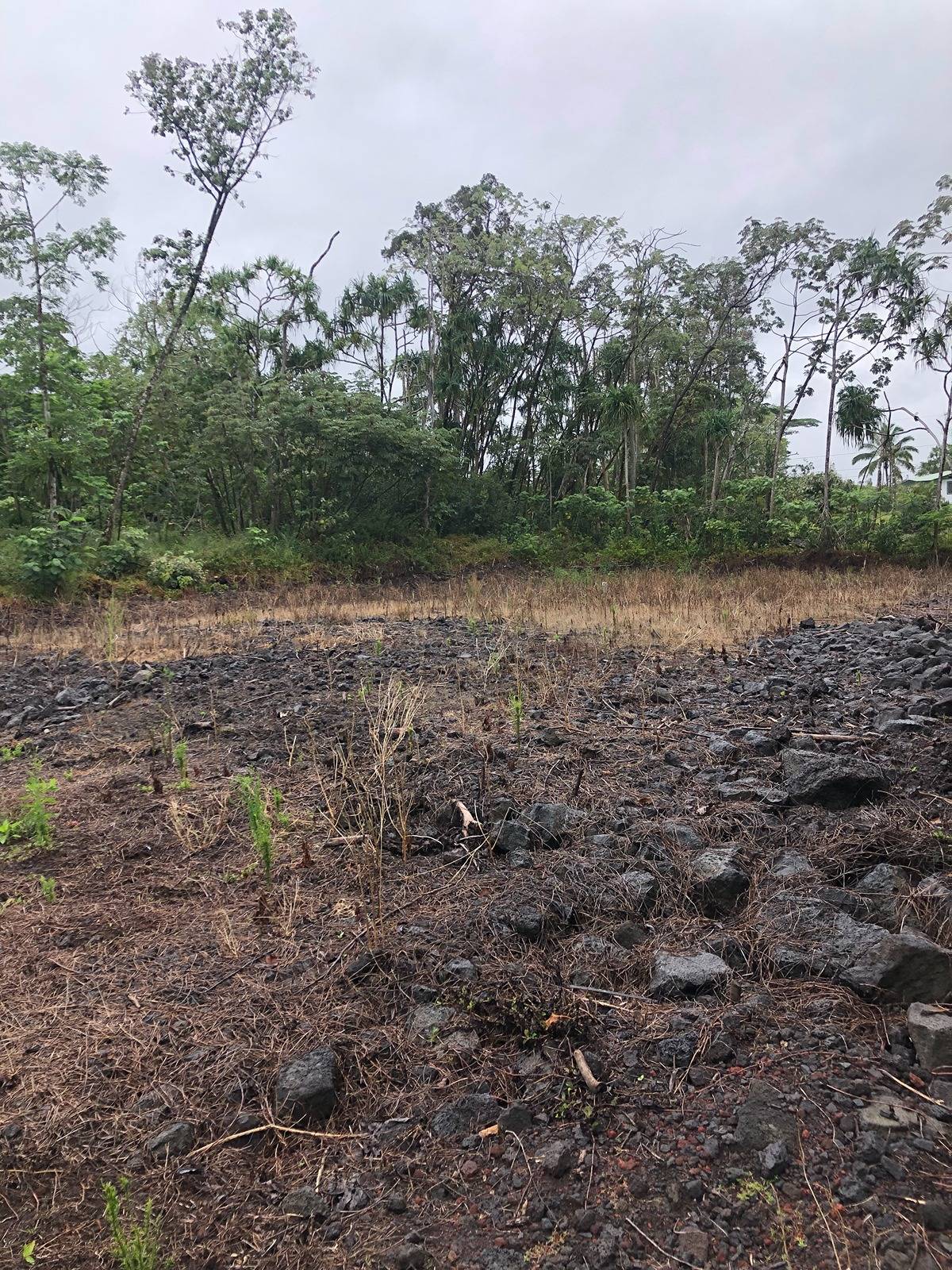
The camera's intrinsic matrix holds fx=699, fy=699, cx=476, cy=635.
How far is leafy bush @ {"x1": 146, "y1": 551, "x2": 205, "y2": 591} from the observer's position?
12.4m

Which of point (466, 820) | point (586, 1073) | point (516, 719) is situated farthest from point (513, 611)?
point (586, 1073)

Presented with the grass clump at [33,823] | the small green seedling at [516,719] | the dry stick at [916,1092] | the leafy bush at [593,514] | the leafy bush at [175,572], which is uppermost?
the leafy bush at [593,514]

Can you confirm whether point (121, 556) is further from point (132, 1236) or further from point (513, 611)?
point (132, 1236)

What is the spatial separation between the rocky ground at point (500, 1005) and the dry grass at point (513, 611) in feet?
11.5

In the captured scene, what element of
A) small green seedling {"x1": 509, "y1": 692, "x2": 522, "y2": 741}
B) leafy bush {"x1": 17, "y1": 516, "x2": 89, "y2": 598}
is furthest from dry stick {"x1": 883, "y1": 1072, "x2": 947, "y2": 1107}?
leafy bush {"x1": 17, "y1": 516, "x2": 89, "y2": 598}

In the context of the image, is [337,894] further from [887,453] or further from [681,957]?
[887,453]

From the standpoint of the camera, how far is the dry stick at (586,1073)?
1.51 meters

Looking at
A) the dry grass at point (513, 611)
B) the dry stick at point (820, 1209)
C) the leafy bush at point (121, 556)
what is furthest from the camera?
the leafy bush at point (121, 556)

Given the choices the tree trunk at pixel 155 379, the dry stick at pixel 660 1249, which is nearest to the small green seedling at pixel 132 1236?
the dry stick at pixel 660 1249

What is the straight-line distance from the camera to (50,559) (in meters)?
11.0

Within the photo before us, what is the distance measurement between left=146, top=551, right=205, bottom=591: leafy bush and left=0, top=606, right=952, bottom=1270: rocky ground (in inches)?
373

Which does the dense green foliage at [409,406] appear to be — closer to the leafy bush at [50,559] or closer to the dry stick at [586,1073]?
the leafy bush at [50,559]

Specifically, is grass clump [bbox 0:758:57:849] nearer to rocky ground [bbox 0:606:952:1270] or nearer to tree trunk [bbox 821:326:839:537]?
rocky ground [bbox 0:606:952:1270]

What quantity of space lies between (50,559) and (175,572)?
2060 mm
